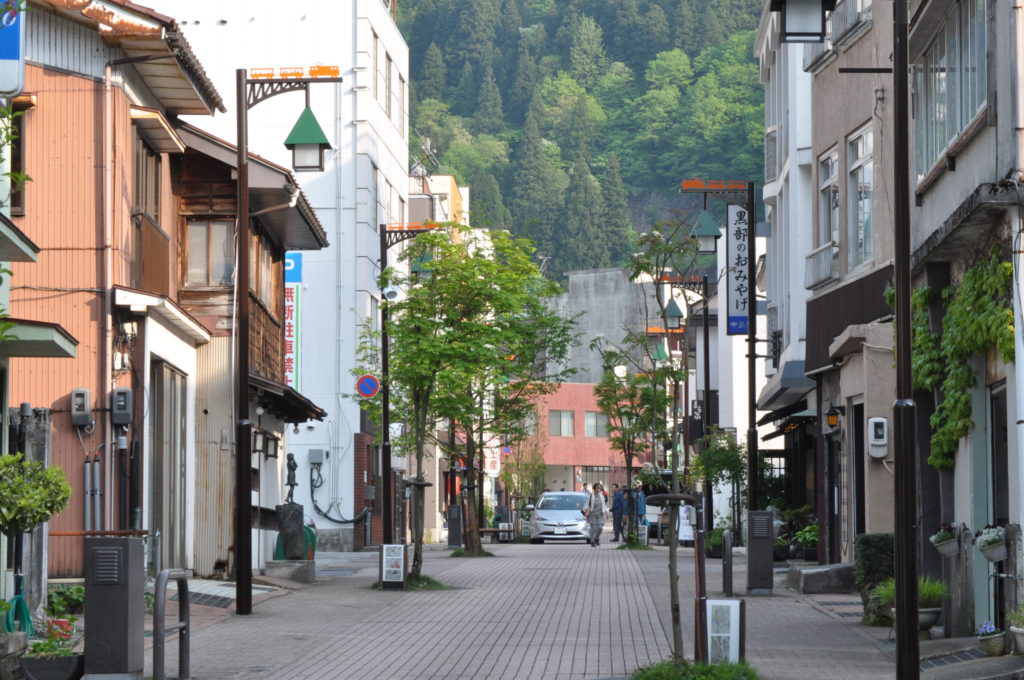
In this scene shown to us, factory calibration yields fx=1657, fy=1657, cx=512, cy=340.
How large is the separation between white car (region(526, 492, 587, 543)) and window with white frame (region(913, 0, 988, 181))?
35469 mm

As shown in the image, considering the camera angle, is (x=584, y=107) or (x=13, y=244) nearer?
(x=13, y=244)

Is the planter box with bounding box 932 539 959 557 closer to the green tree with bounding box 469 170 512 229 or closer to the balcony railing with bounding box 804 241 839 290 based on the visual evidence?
the balcony railing with bounding box 804 241 839 290

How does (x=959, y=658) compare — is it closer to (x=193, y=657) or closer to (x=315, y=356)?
(x=193, y=657)

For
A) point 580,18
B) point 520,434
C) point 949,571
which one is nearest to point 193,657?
point 949,571

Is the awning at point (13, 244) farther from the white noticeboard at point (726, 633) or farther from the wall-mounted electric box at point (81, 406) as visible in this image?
the white noticeboard at point (726, 633)

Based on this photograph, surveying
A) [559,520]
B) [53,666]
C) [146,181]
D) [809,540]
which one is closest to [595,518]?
[559,520]

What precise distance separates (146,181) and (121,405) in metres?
4.27

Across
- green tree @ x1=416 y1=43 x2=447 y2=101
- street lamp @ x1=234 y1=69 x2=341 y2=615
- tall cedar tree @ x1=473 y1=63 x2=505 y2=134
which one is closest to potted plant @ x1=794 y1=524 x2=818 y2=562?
street lamp @ x1=234 y1=69 x2=341 y2=615

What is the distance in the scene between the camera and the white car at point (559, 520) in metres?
53.3

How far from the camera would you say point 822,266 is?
97.4 ft

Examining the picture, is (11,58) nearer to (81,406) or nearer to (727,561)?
(81,406)

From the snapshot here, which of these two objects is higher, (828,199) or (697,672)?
(828,199)

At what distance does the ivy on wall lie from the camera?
46.0 feet

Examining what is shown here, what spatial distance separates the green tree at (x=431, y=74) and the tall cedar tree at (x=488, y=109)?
3.94 meters
